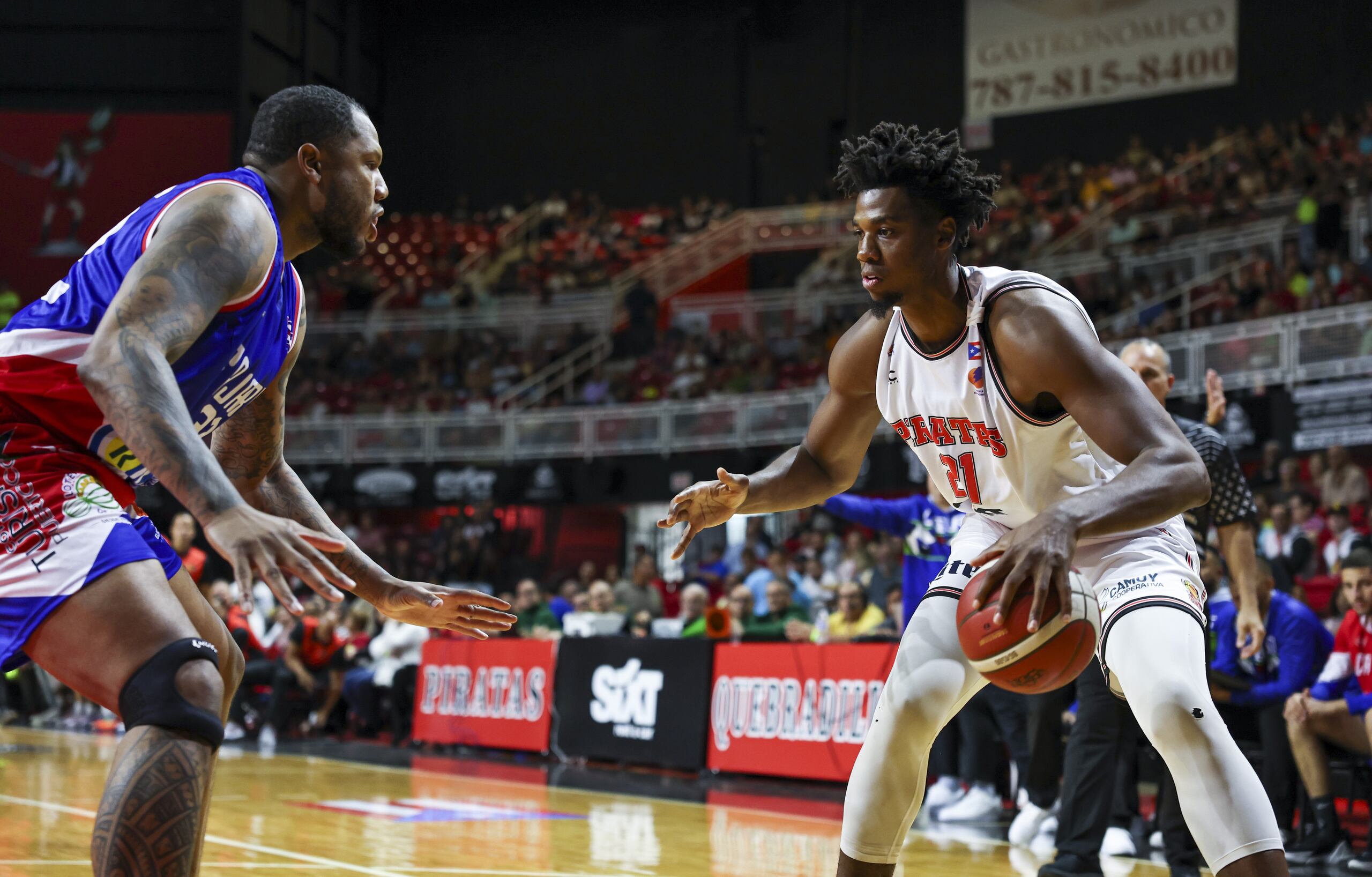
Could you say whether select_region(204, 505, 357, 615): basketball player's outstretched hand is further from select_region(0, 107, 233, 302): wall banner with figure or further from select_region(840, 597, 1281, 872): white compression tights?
select_region(0, 107, 233, 302): wall banner with figure

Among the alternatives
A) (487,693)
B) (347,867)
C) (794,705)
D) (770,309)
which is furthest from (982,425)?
(770,309)

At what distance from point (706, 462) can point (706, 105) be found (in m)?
10.9

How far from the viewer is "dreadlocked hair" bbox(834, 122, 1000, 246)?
3.57 m

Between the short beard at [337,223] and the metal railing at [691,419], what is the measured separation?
40.7 ft

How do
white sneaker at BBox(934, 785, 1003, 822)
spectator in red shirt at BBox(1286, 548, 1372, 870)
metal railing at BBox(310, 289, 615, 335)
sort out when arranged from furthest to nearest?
1. metal railing at BBox(310, 289, 615, 335)
2. white sneaker at BBox(934, 785, 1003, 822)
3. spectator in red shirt at BBox(1286, 548, 1372, 870)

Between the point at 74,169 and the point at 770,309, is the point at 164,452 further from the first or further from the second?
the point at 74,169

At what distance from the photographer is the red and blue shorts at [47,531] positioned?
273 cm

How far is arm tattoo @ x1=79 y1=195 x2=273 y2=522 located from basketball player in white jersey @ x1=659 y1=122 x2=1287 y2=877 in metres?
1.49

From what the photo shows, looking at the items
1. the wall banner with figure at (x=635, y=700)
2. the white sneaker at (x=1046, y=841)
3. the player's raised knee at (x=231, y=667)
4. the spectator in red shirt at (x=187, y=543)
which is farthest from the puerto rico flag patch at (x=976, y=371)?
the spectator in red shirt at (x=187, y=543)

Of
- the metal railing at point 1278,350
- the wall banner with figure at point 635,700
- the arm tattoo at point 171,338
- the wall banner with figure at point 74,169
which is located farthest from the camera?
the wall banner with figure at point 74,169

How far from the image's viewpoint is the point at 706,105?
93.4ft

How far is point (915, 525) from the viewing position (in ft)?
26.0

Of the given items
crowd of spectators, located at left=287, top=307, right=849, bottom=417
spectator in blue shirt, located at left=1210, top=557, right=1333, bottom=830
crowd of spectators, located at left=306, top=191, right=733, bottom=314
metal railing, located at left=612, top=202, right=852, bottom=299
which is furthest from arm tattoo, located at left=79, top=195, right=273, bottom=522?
crowd of spectators, located at left=306, top=191, right=733, bottom=314

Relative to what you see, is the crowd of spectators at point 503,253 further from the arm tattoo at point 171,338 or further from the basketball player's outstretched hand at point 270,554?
the basketball player's outstretched hand at point 270,554
